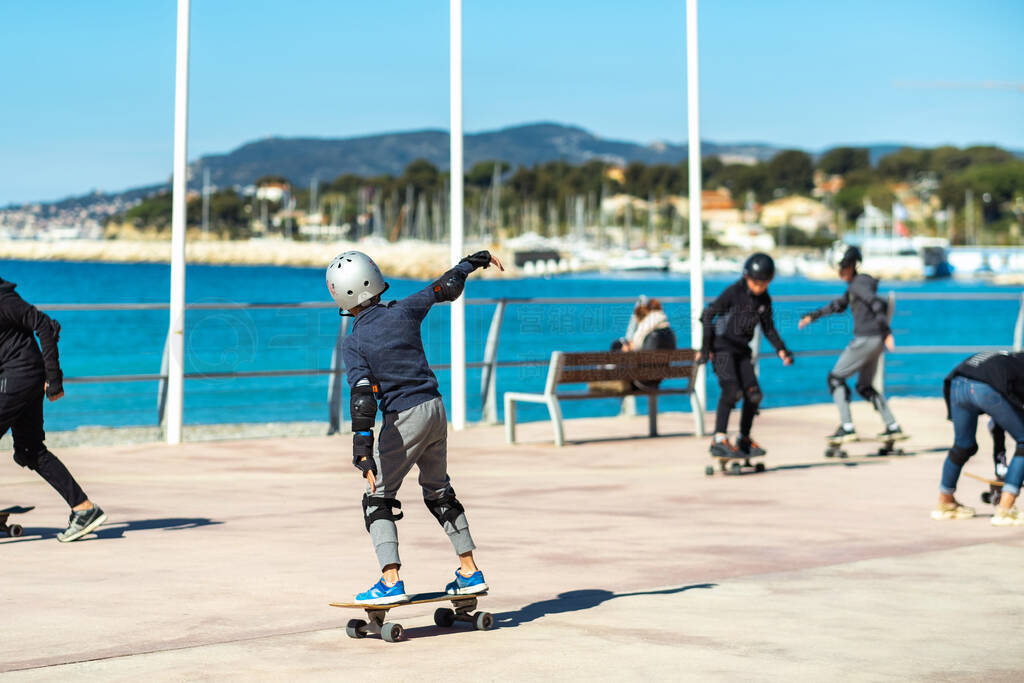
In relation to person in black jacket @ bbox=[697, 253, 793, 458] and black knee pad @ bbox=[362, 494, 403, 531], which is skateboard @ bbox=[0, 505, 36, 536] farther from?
person in black jacket @ bbox=[697, 253, 793, 458]

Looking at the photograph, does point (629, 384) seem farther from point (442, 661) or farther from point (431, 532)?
point (442, 661)

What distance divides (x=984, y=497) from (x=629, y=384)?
5.41 m

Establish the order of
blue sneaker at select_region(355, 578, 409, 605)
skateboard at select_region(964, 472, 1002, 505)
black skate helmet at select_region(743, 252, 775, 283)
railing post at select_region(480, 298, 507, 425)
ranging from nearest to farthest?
1. blue sneaker at select_region(355, 578, 409, 605)
2. skateboard at select_region(964, 472, 1002, 505)
3. black skate helmet at select_region(743, 252, 775, 283)
4. railing post at select_region(480, 298, 507, 425)

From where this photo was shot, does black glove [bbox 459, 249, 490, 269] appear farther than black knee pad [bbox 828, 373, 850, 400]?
No

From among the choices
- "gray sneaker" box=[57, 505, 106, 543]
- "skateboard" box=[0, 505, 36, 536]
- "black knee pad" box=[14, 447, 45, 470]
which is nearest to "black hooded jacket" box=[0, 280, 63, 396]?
"black knee pad" box=[14, 447, 45, 470]

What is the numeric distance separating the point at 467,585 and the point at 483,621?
0.56 feet

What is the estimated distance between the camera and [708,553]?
8.34 meters

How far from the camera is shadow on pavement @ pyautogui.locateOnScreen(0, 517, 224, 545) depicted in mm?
8688

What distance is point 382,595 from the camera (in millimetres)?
6059

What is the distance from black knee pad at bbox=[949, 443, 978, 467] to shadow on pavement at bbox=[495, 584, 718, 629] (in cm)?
292

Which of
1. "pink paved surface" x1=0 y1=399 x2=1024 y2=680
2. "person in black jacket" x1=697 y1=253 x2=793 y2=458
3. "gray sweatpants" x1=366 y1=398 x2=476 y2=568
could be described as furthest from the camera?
"person in black jacket" x1=697 y1=253 x2=793 y2=458

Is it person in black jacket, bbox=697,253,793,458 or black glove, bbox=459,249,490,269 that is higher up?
black glove, bbox=459,249,490,269

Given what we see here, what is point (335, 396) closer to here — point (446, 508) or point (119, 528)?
point (119, 528)

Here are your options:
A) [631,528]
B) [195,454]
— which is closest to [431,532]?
[631,528]
